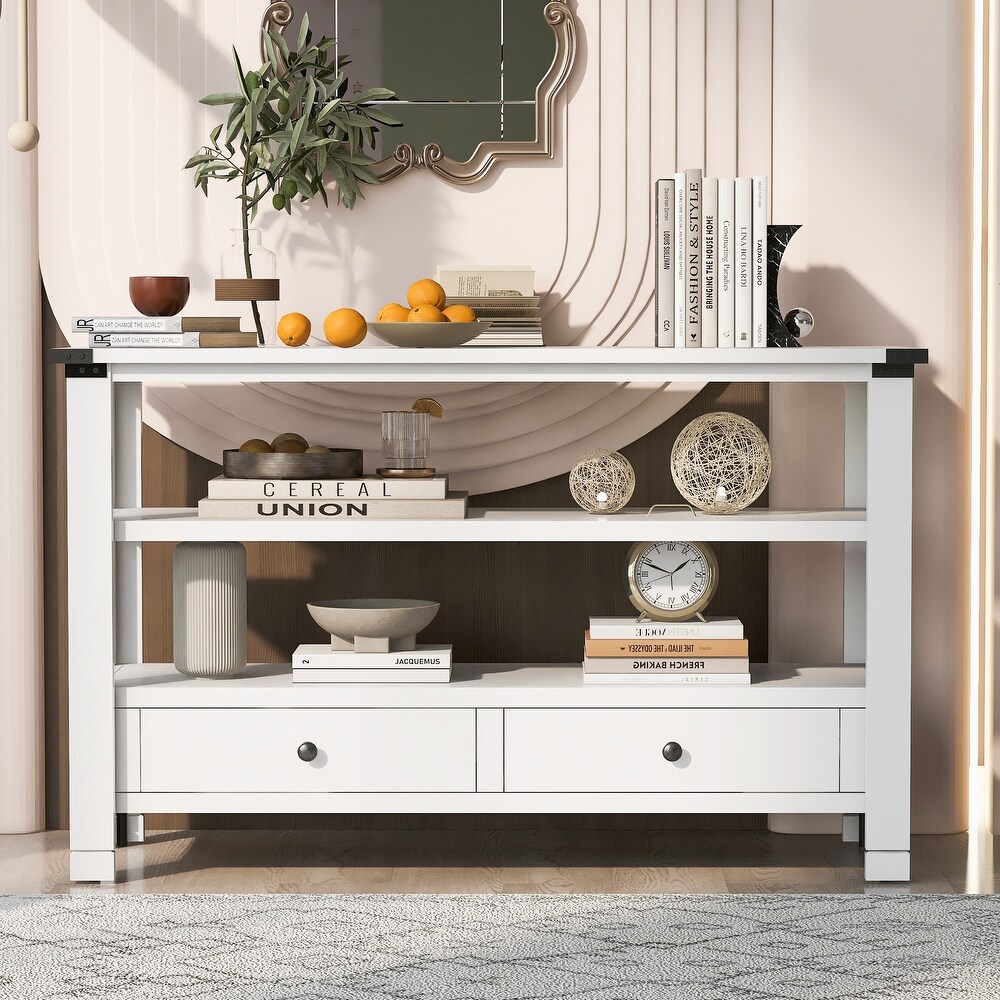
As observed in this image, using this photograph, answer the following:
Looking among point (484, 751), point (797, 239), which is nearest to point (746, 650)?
point (484, 751)

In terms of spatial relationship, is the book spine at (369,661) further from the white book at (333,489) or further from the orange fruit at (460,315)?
the orange fruit at (460,315)

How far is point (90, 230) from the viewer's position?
110 inches

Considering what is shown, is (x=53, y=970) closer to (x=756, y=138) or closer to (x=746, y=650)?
(x=746, y=650)

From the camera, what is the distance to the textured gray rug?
1.94 m

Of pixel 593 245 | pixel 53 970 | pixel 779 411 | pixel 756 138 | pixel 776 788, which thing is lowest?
pixel 53 970

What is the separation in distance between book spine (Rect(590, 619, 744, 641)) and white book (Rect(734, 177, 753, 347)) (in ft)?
1.77

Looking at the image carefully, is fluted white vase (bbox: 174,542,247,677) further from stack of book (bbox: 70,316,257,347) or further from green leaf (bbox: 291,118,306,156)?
green leaf (bbox: 291,118,306,156)

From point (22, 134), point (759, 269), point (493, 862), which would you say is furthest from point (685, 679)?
point (22, 134)

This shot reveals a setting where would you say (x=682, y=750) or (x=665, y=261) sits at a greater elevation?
(x=665, y=261)

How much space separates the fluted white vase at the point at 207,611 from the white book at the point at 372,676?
16cm

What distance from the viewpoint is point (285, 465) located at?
2477mm

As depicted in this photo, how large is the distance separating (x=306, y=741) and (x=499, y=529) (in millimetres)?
535

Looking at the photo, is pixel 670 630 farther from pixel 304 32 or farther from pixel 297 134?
pixel 304 32

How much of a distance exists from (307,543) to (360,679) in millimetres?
521
